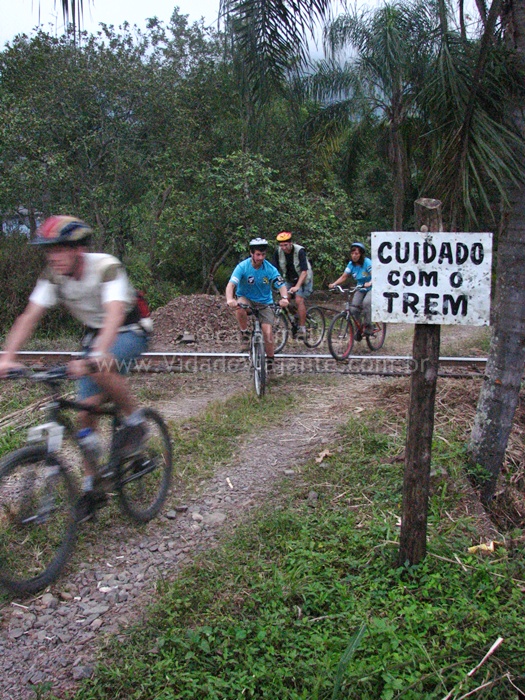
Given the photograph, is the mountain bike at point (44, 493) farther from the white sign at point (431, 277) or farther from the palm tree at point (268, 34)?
the palm tree at point (268, 34)

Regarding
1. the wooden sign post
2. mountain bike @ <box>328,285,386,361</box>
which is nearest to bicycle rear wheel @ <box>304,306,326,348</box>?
mountain bike @ <box>328,285,386,361</box>

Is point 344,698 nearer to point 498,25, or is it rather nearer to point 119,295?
point 119,295

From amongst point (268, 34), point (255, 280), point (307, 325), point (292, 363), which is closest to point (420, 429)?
point (268, 34)

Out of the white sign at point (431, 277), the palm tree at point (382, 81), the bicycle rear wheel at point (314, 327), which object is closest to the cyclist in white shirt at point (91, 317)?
the white sign at point (431, 277)

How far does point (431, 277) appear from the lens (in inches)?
132

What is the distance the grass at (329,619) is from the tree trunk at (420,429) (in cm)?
17

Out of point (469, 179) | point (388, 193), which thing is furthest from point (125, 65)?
point (469, 179)

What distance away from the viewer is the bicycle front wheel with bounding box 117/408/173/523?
4.26 m

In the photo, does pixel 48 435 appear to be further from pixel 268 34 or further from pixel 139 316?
pixel 268 34

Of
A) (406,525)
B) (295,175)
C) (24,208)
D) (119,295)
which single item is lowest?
(406,525)

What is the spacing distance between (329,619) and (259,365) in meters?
4.26

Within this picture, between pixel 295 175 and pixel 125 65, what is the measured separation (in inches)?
219

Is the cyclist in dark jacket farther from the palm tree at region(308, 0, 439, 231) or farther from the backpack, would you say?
the backpack

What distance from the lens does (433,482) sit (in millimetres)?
4848
